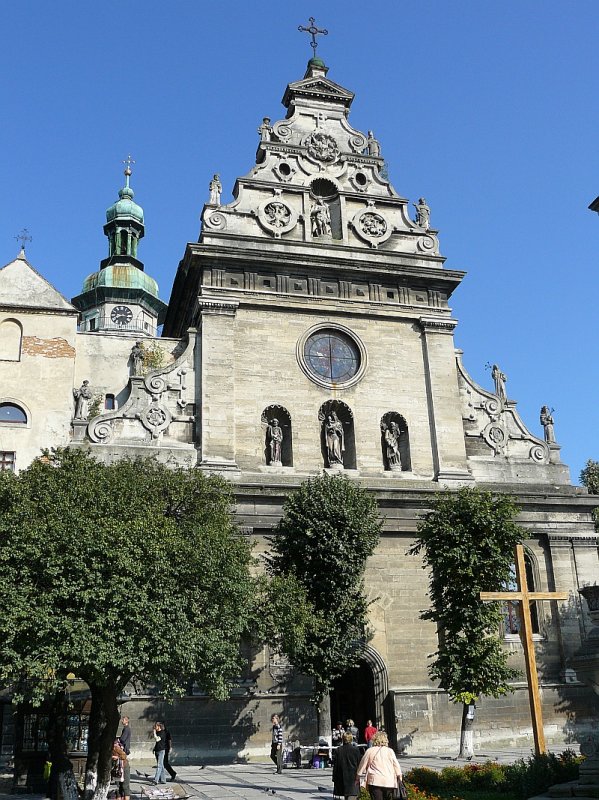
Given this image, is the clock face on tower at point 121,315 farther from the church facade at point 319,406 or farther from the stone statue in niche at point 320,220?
the stone statue in niche at point 320,220

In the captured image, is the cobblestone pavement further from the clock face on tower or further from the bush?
the clock face on tower

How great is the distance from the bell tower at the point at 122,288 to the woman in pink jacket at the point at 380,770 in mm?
48882

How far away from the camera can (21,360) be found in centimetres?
2917

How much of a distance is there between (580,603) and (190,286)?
18.4m

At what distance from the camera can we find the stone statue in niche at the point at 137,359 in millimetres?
29994

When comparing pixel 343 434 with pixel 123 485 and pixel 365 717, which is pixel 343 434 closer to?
pixel 365 717

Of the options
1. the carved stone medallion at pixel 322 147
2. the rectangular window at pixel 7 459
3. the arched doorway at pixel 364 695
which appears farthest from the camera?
the carved stone medallion at pixel 322 147

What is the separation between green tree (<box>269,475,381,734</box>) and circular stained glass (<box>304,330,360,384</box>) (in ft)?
19.1

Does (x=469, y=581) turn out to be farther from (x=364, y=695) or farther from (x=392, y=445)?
(x=392, y=445)

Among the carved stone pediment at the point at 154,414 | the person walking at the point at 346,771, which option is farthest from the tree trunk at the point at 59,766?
the carved stone pediment at the point at 154,414

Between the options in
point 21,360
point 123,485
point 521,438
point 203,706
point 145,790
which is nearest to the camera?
point 145,790

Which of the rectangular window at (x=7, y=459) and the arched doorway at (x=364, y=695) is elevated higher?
the rectangular window at (x=7, y=459)

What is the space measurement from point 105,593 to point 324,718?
998 cm

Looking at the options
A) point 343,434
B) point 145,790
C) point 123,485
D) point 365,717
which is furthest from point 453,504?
point 145,790
